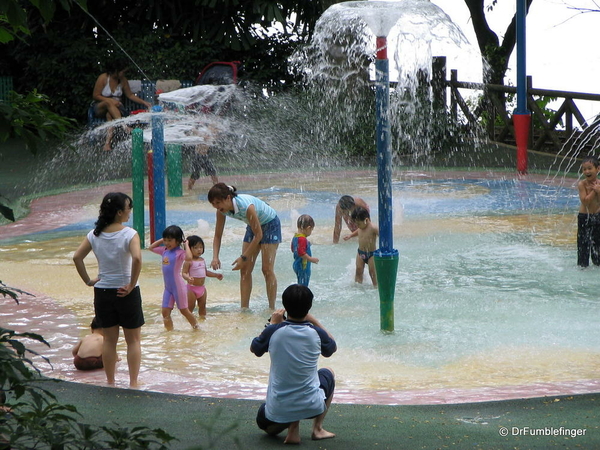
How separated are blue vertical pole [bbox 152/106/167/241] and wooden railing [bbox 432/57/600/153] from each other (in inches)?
385

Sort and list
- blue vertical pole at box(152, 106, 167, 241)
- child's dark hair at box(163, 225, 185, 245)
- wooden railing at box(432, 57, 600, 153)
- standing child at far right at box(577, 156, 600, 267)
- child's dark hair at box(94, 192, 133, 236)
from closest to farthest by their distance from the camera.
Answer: child's dark hair at box(94, 192, 133, 236) → child's dark hair at box(163, 225, 185, 245) → standing child at far right at box(577, 156, 600, 267) → blue vertical pole at box(152, 106, 167, 241) → wooden railing at box(432, 57, 600, 153)

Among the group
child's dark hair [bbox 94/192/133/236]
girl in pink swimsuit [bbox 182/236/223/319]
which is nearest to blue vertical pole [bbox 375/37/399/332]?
girl in pink swimsuit [bbox 182/236/223/319]

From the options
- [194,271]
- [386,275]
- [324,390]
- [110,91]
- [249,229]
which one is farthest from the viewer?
[110,91]

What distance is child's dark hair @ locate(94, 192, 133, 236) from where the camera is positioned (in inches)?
229

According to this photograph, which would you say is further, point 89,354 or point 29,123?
point 89,354

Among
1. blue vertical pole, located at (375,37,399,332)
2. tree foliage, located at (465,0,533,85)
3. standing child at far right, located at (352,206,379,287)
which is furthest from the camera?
tree foliage, located at (465,0,533,85)

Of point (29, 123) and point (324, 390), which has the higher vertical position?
point (29, 123)

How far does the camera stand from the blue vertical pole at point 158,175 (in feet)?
33.3

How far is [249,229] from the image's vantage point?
316 inches

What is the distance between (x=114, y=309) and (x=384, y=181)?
7.27 feet

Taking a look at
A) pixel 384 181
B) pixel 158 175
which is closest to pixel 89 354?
pixel 384 181

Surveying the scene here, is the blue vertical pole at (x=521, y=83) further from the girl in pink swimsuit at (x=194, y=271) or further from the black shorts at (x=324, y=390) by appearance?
the black shorts at (x=324, y=390)

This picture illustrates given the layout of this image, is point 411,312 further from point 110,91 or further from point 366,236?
point 110,91

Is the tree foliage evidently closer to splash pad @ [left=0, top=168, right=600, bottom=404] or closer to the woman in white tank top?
splash pad @ [left=0, top=168, right=600, bottom=404]
